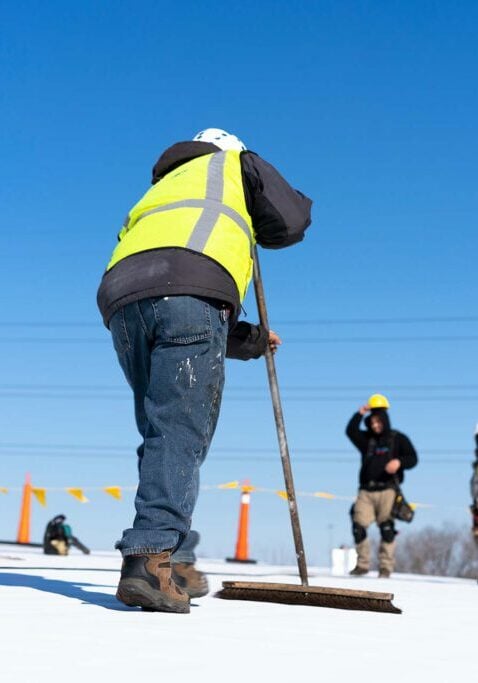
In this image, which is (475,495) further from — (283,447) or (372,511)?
(283,447)

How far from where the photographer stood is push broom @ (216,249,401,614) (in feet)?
12.8

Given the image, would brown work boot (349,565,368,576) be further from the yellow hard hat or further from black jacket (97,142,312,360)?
black jacket (97,142,312,360)

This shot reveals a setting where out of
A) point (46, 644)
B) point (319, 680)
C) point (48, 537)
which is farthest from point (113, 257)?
point (48, 537)

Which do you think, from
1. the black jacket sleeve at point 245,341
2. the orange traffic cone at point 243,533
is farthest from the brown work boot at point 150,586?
the orange traffic cone at point 243,533

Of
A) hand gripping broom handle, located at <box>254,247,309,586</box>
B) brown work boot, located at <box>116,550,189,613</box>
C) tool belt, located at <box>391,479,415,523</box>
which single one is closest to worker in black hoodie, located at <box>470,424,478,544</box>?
tool belt, located at <box>391,479,415,523</box>

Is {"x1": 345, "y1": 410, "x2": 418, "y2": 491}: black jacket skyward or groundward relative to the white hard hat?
groundward

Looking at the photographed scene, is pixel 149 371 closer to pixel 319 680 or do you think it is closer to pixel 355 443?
pixel 319 680

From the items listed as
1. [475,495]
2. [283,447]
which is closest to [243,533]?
[475,495]

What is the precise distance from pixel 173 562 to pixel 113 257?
1.13 metres

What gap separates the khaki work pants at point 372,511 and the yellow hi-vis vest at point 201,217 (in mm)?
7732

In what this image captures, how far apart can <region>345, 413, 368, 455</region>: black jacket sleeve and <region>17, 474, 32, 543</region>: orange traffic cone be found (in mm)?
7648

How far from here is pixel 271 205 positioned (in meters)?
3.90

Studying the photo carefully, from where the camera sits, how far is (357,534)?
1131 cm

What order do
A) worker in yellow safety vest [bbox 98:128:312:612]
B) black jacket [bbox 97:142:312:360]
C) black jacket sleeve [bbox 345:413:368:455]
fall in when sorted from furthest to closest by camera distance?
black jacket sleeve [bbox 345:413:368:455]
black jacket [bbox 97:142:312:360]
worker in yellow safety vest [bbox 98:128:312:612]
